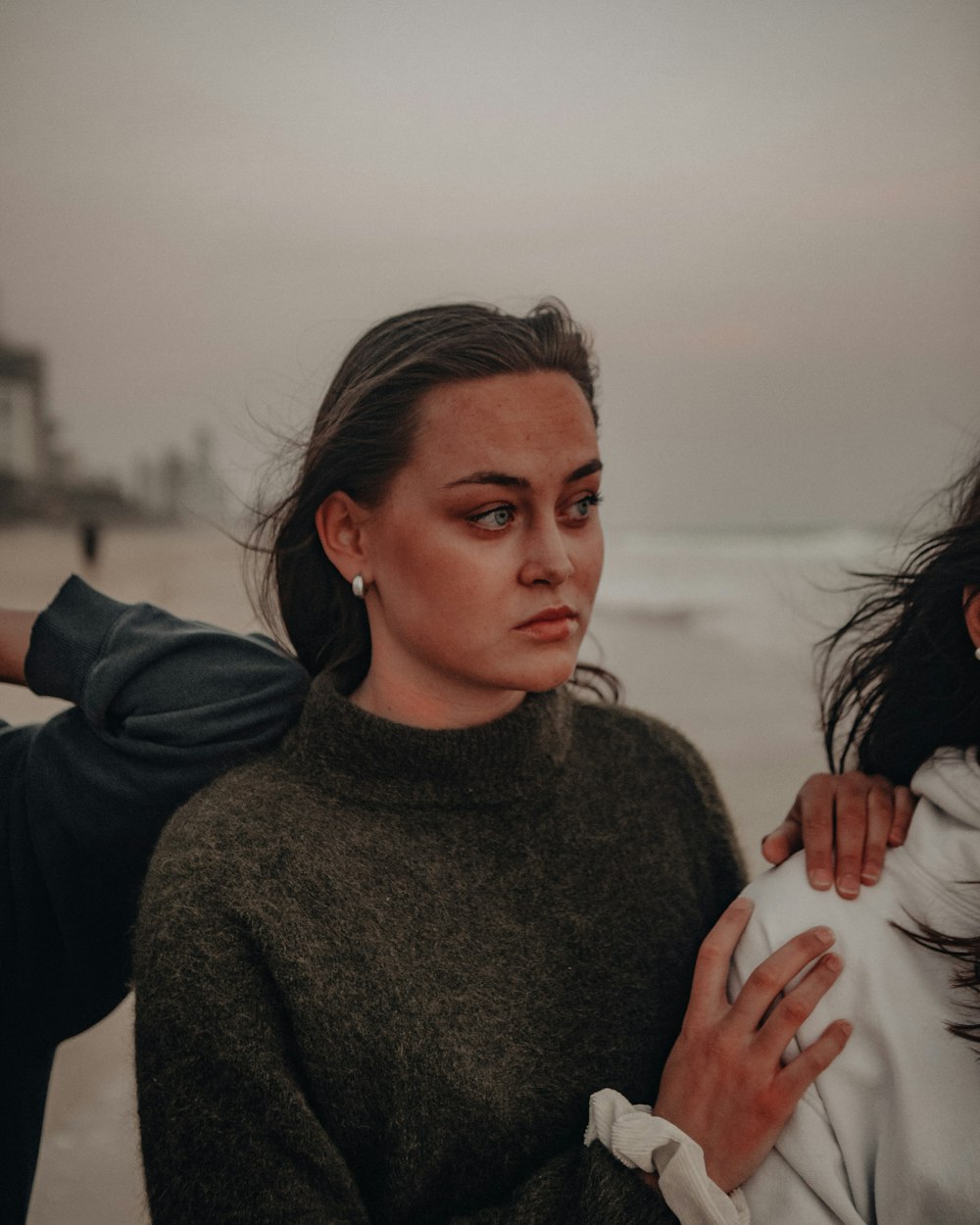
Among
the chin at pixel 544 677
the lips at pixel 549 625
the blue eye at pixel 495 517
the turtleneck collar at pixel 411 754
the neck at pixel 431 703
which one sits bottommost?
the turtleneck collar at pixel 411 754

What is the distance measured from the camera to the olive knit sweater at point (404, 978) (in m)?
1.33

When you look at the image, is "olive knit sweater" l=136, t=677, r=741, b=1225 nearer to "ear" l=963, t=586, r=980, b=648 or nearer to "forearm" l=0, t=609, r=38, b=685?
"forearm" l=0, t=609, r=38, b=685

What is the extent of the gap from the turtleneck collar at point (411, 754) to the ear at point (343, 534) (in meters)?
0.19

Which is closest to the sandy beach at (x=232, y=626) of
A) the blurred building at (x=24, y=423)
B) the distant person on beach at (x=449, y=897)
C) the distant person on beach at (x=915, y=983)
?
the distant person on beach at (x=449, y=897)

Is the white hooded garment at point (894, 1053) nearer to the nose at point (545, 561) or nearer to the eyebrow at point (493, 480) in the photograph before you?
the nose at point (545, 561)

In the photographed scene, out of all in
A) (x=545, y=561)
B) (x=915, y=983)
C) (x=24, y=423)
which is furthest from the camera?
(x=24, y=423)

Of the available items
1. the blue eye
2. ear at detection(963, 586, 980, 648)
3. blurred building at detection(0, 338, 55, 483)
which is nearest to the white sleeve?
ear at detection(963, 586, 980, 648)

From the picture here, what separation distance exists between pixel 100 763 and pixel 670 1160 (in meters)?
0.98

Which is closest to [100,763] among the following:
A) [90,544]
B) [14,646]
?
[14,646]

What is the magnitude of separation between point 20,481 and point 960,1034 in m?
21.8

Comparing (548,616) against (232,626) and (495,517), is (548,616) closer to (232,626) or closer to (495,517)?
(495,517)

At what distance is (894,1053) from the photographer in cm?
138

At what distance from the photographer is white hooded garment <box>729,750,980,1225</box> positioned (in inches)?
52.2

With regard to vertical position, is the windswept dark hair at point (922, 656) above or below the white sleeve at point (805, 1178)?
above
